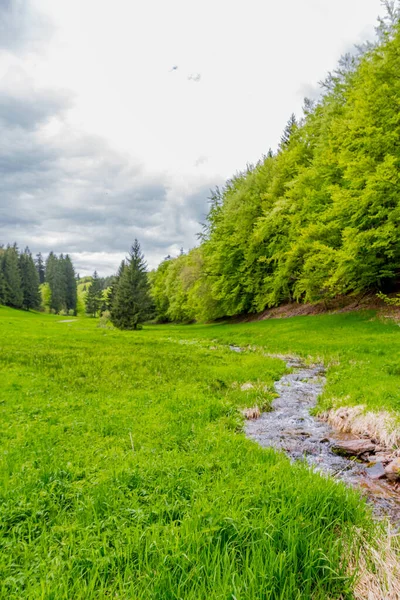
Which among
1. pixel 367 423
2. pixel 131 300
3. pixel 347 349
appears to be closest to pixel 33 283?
pixel 131 300

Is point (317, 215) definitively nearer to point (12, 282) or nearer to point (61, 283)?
point (12, 282)

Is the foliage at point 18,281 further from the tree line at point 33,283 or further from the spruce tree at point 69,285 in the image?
the spruce tree at point 69,285

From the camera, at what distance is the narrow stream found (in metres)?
4.95

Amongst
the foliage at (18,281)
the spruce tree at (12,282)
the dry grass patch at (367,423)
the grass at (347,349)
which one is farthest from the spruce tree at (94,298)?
the dry grass patch at (367,423)

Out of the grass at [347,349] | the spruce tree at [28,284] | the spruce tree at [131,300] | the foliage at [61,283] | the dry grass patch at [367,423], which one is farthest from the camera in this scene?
the foliage at [61,283]

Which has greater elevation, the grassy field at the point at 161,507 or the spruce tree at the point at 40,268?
the spruce tree at the point at 40,268

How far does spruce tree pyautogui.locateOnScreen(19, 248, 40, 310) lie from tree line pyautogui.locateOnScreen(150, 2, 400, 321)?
Result: 72.6m

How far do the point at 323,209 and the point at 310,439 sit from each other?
26467 millimetres

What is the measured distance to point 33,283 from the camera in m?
103

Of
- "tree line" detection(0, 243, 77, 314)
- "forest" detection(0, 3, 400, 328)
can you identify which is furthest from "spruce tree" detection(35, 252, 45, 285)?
"forest" detection(0, 3, 400, 328)

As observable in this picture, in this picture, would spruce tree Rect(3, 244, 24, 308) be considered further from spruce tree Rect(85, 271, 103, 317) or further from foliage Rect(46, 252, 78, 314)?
spruce tree Rect(85, 271, 103, 317)

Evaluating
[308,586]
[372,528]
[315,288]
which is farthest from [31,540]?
[315,288]

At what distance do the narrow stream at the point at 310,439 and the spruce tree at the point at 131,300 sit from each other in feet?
144

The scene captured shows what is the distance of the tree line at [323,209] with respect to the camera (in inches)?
874
